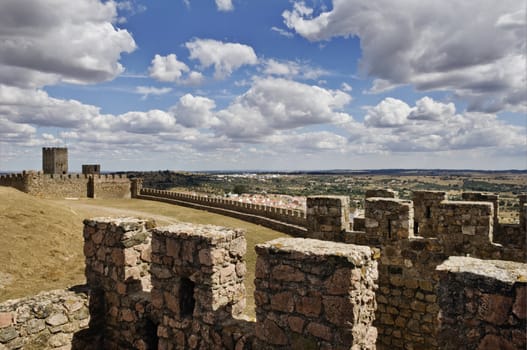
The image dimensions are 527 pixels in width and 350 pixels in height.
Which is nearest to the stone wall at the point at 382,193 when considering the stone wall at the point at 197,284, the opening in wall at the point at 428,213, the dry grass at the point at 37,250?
the opening in wall at the point at 428,213

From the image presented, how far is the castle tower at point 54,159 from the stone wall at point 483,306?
64031mm

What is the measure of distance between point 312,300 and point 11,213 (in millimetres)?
16027

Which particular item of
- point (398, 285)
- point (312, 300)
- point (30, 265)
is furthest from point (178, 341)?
point (30, 265)

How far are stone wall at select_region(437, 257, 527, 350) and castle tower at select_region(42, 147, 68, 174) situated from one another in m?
64.0

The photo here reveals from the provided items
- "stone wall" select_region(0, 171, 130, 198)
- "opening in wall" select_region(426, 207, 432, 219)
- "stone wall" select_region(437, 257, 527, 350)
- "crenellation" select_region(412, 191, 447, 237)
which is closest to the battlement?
"stone wall" select_region(0, 171, 130, 198)

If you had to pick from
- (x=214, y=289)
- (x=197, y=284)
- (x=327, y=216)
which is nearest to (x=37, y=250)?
(x=327, y=216)

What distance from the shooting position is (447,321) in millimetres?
3578

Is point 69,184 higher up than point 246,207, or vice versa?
point 69,184

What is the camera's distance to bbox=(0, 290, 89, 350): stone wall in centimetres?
612

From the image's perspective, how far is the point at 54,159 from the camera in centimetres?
5856

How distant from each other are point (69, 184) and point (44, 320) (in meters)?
42.3

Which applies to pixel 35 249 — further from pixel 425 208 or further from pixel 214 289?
pixel 425 208

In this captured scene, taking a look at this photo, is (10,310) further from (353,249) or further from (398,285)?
(398,285)

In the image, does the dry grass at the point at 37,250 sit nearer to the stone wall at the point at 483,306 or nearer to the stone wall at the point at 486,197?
the stone wall at the point at 486,197
